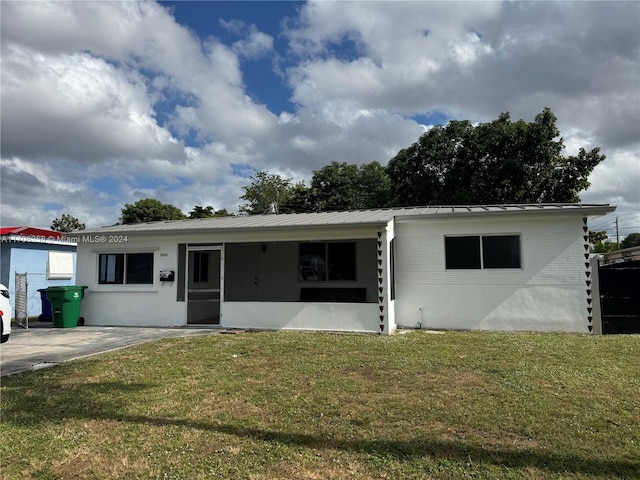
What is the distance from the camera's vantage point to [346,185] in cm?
3266

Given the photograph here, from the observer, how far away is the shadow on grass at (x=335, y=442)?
353 cm

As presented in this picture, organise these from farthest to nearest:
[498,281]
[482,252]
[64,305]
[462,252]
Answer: [64,305]
[462,252]
[482,252]
[498,281]

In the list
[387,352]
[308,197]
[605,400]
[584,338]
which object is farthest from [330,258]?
[308,197]

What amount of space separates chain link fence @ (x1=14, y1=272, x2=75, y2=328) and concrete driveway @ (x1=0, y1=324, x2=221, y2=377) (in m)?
0.81

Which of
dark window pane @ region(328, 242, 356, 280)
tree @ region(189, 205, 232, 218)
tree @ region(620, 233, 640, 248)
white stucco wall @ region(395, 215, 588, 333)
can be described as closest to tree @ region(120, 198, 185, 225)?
tree @ region(189, 205, 232, 218)

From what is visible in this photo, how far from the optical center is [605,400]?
5.01 metres

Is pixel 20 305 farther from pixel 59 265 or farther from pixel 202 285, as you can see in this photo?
pixel 202 285

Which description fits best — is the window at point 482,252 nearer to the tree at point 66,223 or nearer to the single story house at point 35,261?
the single story house at point 35,261

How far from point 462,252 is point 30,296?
47.1 ft

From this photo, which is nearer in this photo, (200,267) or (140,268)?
(140,268)

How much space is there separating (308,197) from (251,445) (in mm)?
30403

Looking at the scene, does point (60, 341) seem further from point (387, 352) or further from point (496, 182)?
point (496, 182)

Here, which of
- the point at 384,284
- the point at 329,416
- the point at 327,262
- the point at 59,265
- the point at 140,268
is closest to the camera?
the point at 329,416

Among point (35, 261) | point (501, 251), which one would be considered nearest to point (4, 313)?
point (35, 261)
